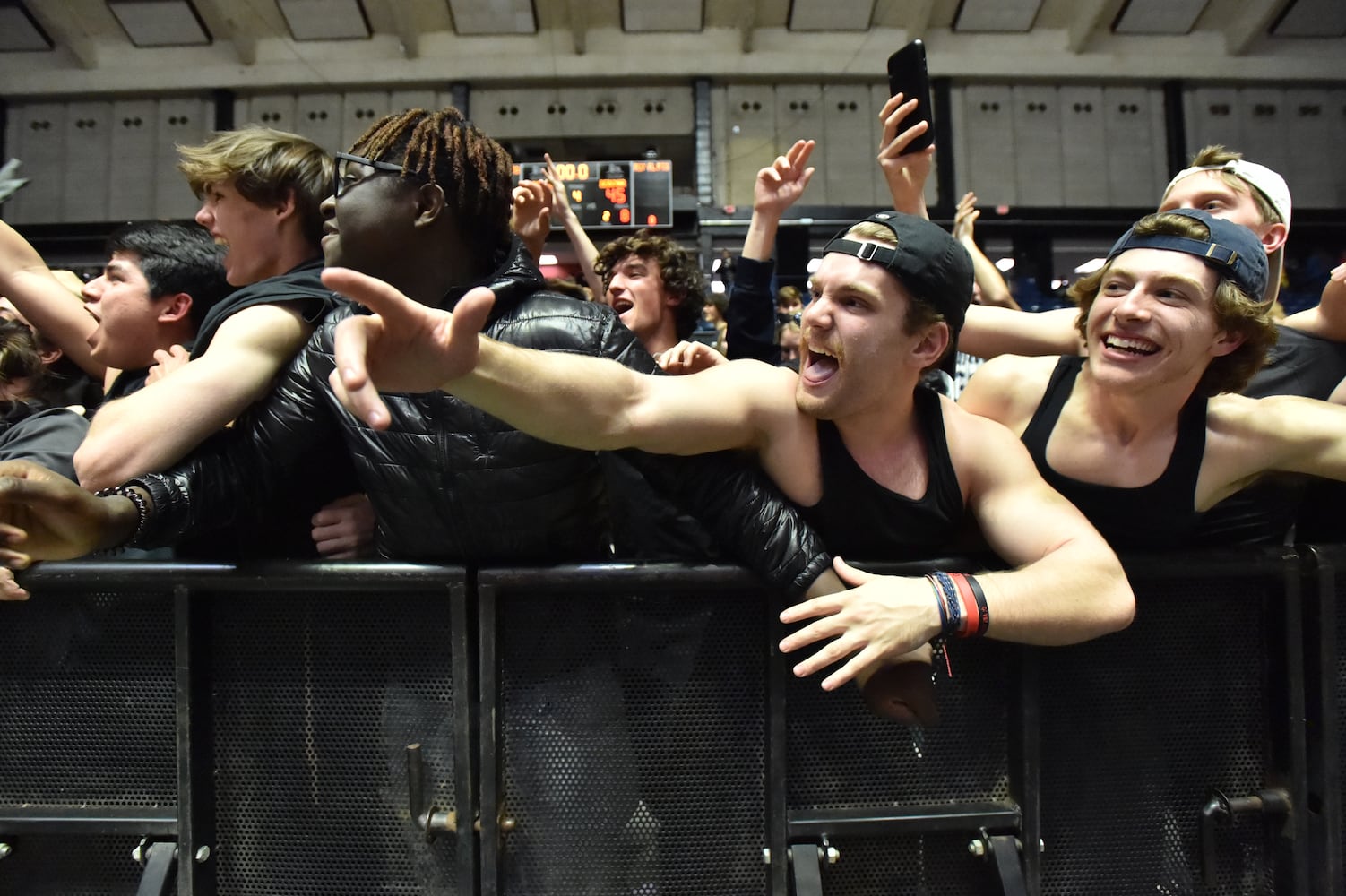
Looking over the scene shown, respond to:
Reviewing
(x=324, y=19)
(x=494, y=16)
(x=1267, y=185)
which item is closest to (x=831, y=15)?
(x=494, y=16)

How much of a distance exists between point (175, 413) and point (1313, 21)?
1414 cm

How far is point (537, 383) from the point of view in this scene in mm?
1411

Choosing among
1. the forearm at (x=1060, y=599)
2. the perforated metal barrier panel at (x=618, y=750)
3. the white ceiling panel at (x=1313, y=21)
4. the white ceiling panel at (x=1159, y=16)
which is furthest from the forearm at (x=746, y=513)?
the white ceiling panel at (x=1313, y=21)

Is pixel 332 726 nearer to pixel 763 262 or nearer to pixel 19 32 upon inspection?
pixel 763 262

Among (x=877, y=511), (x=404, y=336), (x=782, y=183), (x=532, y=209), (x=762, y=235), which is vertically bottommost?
(x=877, y=511)

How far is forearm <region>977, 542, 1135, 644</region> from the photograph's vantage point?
4.93ft

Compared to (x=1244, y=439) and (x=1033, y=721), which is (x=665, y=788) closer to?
(x=1033, y=721)

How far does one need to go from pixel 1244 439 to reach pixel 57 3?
1356 cm

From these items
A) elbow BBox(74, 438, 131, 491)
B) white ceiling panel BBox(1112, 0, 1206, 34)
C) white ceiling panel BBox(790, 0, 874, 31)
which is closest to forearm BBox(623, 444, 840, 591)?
elbow BBox(74, 438, 131, 491)

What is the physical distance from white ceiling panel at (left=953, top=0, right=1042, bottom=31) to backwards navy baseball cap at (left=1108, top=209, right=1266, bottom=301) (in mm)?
10260

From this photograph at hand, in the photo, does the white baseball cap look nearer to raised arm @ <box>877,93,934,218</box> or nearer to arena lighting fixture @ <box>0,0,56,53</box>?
raised arm @ <box>877,93,934,218</box>

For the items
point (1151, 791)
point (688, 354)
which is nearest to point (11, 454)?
point (688, 354)

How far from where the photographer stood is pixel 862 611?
1465 millimetres

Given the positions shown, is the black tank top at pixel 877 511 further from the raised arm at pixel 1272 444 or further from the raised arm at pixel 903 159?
the raised arm at pixel 903 159
